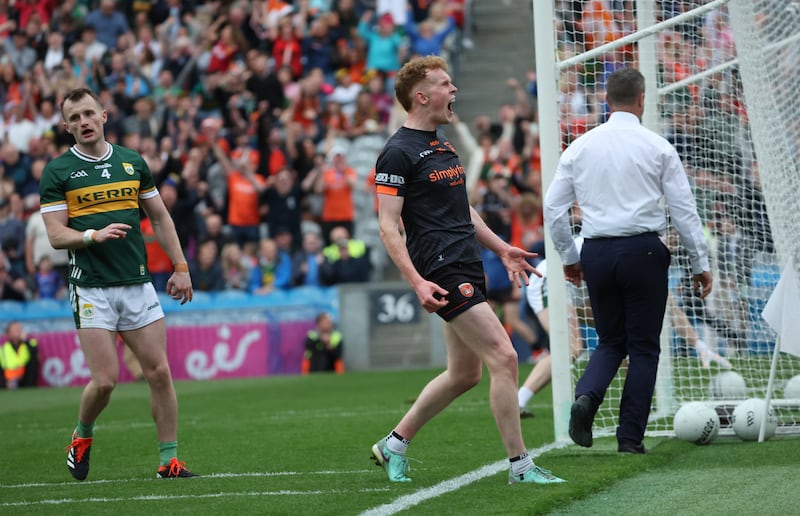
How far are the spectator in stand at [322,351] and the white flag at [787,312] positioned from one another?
1138cm

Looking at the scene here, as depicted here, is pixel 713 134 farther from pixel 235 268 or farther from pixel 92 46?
pixel 92 46

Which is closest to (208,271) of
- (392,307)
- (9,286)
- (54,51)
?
(392,307)

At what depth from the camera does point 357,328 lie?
19.1 m

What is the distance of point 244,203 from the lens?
68.1 ft

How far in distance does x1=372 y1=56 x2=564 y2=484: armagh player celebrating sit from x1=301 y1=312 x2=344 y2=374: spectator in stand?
39.1 ft

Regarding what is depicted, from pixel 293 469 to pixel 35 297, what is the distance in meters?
14.2

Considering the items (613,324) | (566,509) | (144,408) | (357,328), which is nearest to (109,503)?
(566,509)

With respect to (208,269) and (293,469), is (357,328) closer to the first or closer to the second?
(208,269)

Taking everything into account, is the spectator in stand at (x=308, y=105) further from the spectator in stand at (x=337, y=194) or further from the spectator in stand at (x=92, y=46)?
the spectator in stand at (x=92, y=46)

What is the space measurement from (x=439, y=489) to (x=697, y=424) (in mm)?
2440

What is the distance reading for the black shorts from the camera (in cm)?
658

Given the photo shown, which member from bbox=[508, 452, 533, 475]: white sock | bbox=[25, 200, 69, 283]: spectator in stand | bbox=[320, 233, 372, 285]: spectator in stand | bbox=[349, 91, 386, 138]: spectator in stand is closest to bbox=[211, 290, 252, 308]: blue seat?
bbox=[320, 233, 372, 285]: spectator in stand

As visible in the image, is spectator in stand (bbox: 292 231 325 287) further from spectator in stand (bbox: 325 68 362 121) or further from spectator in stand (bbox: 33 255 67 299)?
spectator in stand (bbox: 33 255 67 299)

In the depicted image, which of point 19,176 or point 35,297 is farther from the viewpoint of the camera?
point 19,176
